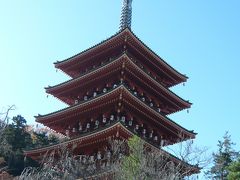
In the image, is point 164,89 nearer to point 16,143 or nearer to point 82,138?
point 82,138

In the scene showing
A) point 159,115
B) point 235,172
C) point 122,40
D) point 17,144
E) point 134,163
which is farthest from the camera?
point 17,144

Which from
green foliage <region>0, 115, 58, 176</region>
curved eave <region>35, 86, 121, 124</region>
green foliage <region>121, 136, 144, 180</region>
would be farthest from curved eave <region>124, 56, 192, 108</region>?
green foliage <region>0, 115, 58, 176</region>

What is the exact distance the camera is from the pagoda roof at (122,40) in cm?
2669

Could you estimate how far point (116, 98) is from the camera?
2412 centimetres

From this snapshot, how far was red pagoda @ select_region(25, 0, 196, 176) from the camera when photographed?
78.9 feet

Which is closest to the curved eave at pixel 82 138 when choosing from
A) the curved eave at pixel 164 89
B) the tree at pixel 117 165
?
the tree at pixel 117 165

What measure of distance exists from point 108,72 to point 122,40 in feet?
7.54

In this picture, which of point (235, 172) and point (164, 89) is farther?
point (235, 172)

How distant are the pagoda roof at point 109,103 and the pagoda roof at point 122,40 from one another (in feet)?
13.6

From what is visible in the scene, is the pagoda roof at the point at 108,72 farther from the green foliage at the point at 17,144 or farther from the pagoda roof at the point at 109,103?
the green foliage at the point at 17,144

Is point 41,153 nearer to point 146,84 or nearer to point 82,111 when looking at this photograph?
point 82,111

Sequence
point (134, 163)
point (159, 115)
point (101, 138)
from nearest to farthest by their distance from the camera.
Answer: point (134, 163) < point (101, 138) < point (159, 115)

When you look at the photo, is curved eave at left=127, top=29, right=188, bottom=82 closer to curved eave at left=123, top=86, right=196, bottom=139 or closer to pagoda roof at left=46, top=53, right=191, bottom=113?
pagoda roof at left=46, top=53, right=191, bottom=113

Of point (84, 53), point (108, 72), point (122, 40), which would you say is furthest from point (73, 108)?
point (122, 40)
